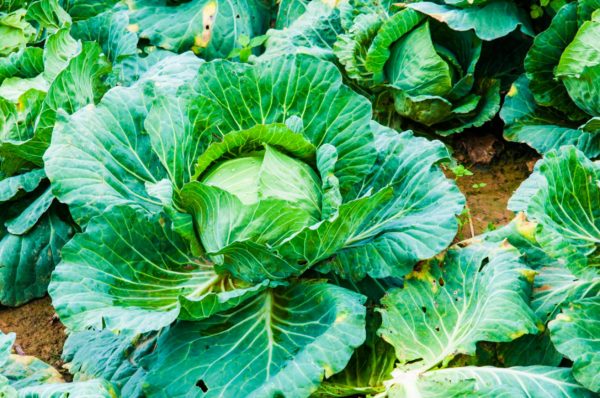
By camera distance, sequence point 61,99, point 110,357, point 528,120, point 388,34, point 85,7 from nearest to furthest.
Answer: point 110,357
point 61,99
point 388,34
point 528,120
point 85,7

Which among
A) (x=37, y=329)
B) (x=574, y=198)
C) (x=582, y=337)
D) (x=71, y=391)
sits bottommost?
(x=37, y=329)

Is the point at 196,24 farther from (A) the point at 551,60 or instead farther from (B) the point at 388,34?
(A) the point at 551,60

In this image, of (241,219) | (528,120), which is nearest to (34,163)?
(241,219)

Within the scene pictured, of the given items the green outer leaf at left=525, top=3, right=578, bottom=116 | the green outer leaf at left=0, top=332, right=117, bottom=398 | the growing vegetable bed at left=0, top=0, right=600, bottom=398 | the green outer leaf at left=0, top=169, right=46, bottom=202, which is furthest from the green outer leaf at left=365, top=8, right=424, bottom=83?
the green outer leaf at left=0, top=332, right=117, bottom=398

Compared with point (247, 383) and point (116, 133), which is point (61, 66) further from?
point (247, 383)

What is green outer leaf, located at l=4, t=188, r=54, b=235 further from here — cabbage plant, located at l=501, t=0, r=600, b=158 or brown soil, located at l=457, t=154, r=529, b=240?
cabbage plant, located at l=501, t=0, r=600, b=158

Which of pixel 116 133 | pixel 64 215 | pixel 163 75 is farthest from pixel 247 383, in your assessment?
pixel 163 75
